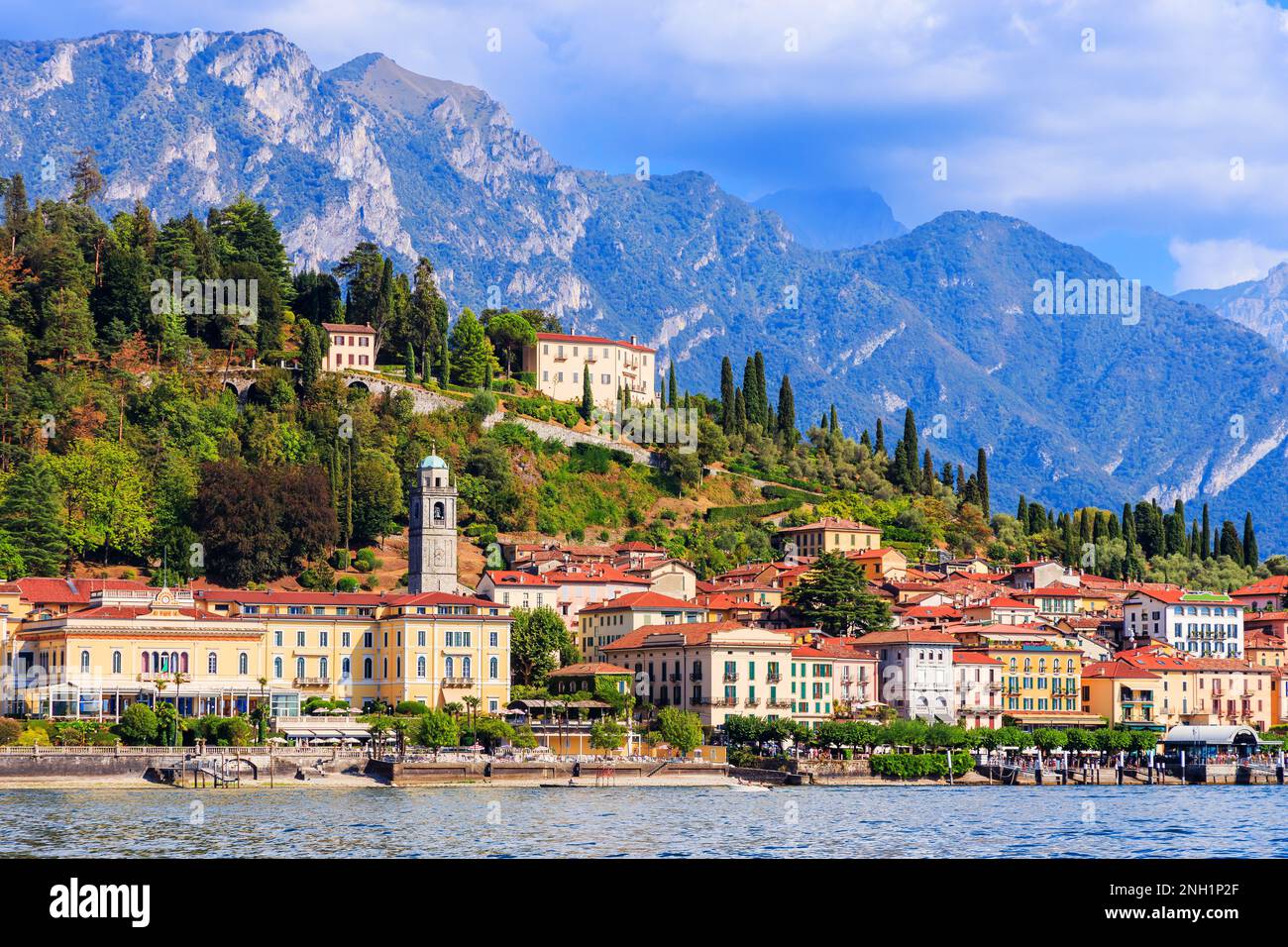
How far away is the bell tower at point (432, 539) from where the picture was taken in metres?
91.3

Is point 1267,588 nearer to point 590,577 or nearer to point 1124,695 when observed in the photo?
point 1124,695

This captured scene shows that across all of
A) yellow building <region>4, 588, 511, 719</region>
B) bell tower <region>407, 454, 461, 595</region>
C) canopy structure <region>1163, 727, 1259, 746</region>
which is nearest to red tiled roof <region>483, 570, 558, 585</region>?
bell tower <region>407, 454, 461, 595</region>

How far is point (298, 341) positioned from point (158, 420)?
1507 cm

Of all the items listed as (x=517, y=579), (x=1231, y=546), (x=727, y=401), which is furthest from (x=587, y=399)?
(x=1231, y=546)

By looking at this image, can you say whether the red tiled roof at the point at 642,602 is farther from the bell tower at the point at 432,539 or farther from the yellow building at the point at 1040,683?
the yellow building at the point at 1040,683

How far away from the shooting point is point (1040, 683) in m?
97.2

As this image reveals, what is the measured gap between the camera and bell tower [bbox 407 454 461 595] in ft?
300

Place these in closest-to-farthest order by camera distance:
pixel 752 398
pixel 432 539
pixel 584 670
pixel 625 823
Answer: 1. pixel 625 823
2. pixel 584 670
3. pixel 432 539
4. pixel 752 398

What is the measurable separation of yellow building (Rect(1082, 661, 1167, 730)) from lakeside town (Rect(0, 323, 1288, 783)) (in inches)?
5.3

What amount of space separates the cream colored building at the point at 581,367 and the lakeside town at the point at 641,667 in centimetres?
1549
